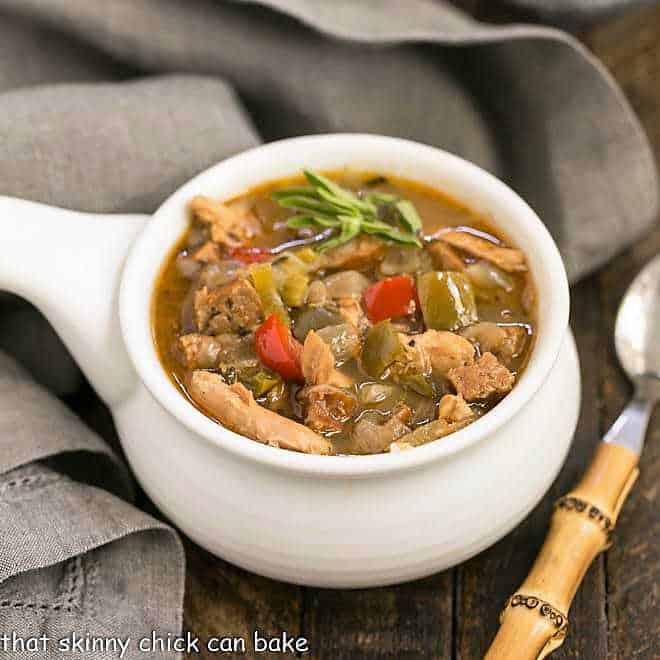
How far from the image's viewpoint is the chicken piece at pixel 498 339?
91.7 inches

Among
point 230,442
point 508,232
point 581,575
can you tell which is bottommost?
point 581,575

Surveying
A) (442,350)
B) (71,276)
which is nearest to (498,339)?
(442,350)

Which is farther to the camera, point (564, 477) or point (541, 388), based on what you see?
point (564, 477)

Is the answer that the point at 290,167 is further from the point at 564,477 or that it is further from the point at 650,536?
the point at 650,536

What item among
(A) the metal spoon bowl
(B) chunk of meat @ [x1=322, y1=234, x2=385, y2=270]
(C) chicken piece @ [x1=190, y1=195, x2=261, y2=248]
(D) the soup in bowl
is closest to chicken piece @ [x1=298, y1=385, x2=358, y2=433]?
(D) the soup in bowl

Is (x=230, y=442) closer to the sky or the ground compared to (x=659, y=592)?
closer to the sky

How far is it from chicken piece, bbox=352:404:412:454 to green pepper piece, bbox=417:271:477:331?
247mm

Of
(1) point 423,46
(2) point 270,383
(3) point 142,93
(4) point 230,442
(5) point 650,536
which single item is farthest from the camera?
(1) point 423,46

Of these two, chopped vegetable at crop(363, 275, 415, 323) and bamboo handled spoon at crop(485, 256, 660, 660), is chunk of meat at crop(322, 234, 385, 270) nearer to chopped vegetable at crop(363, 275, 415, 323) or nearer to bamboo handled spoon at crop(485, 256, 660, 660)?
chopped vegetable at crop(363, 275, 415, 323)

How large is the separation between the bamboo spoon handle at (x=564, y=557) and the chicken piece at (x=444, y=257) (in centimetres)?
56

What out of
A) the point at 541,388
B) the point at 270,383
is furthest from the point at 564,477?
the point at 270,383

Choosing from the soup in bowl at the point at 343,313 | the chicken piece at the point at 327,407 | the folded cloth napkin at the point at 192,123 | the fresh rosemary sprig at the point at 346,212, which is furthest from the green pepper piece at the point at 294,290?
the folded cloth napkin at the point at 192,123

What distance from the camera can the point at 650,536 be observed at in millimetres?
2631

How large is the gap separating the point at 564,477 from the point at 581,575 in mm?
375
